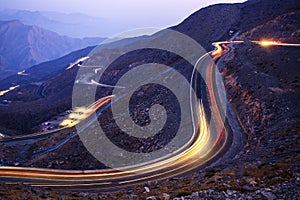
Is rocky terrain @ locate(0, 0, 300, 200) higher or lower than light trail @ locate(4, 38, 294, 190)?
higher

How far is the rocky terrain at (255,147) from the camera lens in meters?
13.8

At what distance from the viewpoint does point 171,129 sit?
108ft

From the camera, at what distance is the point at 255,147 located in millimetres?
22656

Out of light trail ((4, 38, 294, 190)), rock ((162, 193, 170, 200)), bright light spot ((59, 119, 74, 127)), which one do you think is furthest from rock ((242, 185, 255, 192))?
bright light spot ((59, 119, 74, 127))

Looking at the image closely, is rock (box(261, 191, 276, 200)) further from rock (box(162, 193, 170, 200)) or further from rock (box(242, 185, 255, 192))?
rock (box(162, 193, 170, 200))

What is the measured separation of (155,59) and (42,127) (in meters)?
49.4

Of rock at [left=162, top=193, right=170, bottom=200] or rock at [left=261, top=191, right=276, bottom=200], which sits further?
rock at [left=162, top=193, right=170, bottom=200]

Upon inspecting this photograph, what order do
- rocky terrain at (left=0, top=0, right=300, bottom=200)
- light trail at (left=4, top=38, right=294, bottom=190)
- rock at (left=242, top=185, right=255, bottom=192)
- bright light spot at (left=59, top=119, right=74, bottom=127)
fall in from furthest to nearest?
bright light spot at (left=59, top=119, right=74, bottom=127), light trail at (left=4, top=38, right=294, bottom=190), rocky terrain at (left=0, top=0, right=300, bottom=200), rock at (left=242, top=185, right=255, bottom=192)

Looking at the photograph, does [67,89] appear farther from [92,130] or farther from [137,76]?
[92,130]

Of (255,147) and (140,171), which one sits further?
(140,171)

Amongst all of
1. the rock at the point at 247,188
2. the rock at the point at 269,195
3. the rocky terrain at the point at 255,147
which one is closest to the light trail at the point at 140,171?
the rocky terrain at the point at 255,147

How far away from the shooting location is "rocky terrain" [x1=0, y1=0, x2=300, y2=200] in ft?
45.3

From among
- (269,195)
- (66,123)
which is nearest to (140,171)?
(269,195)

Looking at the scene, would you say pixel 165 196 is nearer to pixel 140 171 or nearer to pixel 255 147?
pixel 140 171
